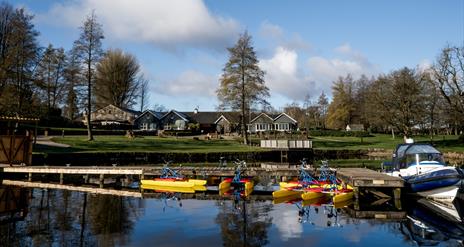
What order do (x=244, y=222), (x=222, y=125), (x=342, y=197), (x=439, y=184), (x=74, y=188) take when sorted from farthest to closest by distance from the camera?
(x=222, y=125), (x=74, y=188), (x=342, y=197), (x=439, y=184), (x=244, y=222)

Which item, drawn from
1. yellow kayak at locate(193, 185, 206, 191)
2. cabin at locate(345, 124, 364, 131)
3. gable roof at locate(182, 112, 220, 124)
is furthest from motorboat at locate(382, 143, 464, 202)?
cabin at locate(345, 124, 364, 131)

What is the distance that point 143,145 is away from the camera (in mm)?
48562

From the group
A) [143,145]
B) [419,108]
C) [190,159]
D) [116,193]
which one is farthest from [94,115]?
[116,193]

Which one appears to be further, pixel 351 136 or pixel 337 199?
pixel 351 136

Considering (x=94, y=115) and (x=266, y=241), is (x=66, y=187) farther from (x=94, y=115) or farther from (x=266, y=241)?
(x=94, y=115)

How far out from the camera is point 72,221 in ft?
50.8

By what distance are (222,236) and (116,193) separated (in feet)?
35.6

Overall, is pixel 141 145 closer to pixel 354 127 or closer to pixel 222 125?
pixel 222 125

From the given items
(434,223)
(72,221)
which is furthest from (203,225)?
(434,223)

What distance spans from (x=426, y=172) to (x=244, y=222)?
9141 mm

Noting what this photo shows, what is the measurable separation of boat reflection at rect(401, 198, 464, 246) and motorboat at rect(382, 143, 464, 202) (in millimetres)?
624

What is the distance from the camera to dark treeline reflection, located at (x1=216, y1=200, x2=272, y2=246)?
13.0 m

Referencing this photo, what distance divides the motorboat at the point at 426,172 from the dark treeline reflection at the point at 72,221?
1238 centimetres

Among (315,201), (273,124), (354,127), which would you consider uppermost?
(273,124)
